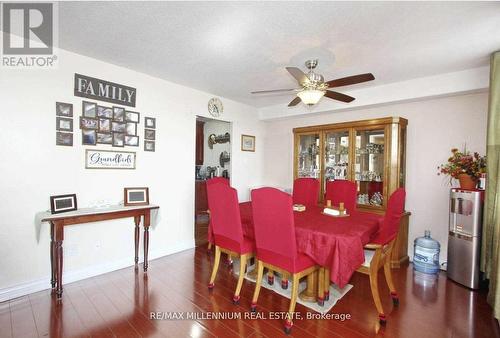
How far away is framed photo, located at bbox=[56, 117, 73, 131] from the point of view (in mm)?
2592

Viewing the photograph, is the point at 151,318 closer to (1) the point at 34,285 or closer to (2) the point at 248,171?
(1) the point at 34,285

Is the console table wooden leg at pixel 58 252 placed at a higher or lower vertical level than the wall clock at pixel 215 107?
lower

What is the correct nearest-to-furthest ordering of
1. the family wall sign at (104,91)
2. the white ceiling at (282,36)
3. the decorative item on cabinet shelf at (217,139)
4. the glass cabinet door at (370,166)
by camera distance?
the white ceiling at (282,36), the family wall sign at (104,91), the glass cabinet door at (370,166), the decorative item on cabinet shelf at (217,139)

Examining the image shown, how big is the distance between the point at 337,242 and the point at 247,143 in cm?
319

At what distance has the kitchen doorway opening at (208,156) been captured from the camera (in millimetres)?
5809

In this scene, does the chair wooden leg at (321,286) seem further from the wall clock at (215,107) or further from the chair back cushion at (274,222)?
the wall clock at (215,107)

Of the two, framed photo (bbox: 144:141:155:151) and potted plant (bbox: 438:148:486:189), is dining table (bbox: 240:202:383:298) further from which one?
framed photo (bbox: 144:141:155:151)

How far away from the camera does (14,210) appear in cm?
234

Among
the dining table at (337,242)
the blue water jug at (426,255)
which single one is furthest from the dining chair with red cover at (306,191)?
the blue water jug at (426,255)

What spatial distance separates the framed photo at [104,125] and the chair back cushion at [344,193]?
294cm

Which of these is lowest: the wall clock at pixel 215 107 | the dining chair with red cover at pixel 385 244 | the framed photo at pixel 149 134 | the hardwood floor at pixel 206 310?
the hardwood floor at pixel 206 310

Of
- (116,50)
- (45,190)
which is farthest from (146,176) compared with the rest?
(116,50)

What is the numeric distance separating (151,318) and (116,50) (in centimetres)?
263

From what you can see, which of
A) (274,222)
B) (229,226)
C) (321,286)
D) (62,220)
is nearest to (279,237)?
(274,222)
